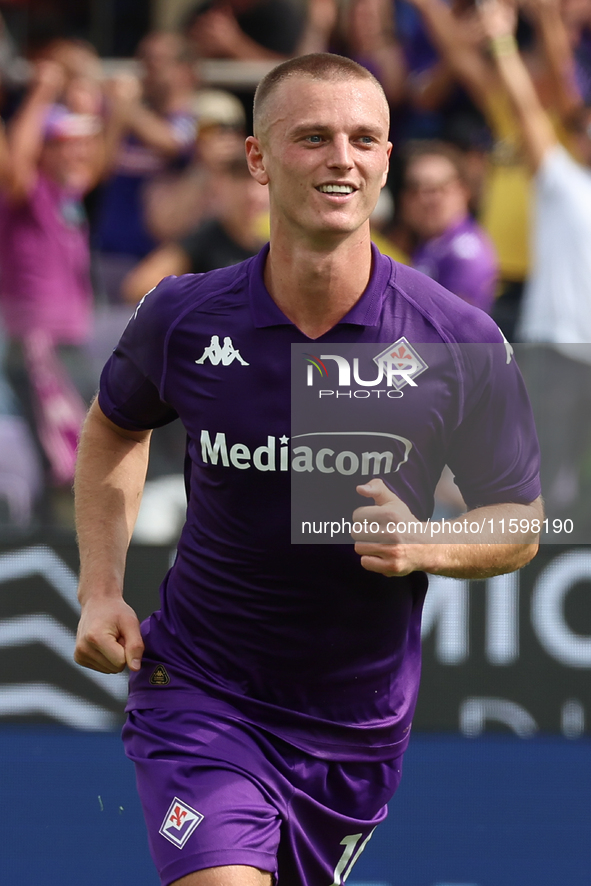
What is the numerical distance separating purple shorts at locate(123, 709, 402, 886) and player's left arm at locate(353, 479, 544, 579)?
534mm

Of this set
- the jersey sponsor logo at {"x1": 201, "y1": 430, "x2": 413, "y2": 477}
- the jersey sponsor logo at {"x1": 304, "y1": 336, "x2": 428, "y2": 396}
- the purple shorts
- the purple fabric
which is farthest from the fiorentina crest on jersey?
the purple fabric

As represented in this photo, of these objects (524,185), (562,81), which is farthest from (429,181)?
(562,81)

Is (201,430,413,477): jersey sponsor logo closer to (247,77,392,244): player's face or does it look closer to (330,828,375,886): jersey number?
(247,77,392,244): player's face

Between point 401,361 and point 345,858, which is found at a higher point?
point 401,361

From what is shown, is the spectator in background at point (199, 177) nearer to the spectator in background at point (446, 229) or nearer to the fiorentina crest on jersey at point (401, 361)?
the spectator in background at point (446, 229)

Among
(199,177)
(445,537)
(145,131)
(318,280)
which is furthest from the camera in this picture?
(145,131)

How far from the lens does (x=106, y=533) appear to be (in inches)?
107

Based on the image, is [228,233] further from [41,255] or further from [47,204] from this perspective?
[47,204]

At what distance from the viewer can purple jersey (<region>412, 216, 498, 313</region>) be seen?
18.6 feet

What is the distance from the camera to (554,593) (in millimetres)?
4453

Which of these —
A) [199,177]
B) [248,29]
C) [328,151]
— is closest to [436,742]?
[328,151]

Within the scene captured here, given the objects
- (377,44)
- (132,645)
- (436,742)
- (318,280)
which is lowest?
(436,742)

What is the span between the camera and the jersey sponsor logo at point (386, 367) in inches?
95.1

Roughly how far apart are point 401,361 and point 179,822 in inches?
41.8
